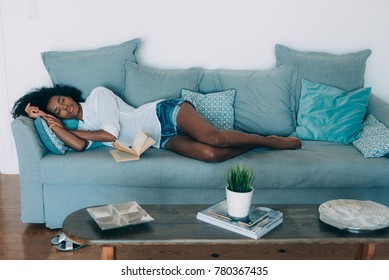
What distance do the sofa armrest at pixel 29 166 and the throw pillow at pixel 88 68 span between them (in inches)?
20.5

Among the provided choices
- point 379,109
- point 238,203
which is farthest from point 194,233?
point 379,109

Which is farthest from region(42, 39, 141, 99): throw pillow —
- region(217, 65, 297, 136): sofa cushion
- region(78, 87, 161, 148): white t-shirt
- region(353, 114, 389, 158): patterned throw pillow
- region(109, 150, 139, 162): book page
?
region(353, 114, 389, 158): patterned throw pillow

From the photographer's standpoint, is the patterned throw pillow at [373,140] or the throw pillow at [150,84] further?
the throw pillow at [150,84]

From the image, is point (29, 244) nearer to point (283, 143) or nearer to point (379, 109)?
point (283, 143)

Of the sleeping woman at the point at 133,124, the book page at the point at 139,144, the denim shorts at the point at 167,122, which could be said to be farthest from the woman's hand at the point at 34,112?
the denim shorts at the point at 167,122

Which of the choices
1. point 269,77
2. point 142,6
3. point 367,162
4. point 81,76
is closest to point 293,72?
point 269,77

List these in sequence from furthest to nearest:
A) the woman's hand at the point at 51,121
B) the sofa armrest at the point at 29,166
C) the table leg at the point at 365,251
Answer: the woman's hand at the point at 51,121
the sofa armrest at the point at 29,166
the table leg at the point at 365,251

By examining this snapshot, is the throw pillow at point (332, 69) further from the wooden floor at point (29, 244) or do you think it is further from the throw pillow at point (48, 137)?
the throw pillow at point (48, 137)

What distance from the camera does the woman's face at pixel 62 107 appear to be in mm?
2842

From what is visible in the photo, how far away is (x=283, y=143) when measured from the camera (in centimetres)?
287

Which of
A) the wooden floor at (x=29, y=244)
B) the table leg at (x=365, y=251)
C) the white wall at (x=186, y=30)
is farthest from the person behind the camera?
the white wall at (x=186, y=30)

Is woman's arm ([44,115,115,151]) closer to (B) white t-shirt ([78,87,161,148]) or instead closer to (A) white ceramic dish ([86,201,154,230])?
(B) white t-shirt ([78,87,161,148])

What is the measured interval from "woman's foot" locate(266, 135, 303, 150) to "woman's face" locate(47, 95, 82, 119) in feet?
4.09
